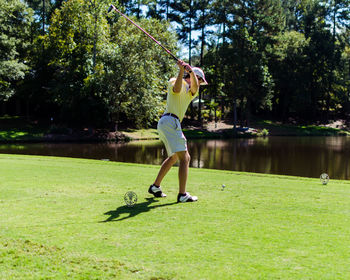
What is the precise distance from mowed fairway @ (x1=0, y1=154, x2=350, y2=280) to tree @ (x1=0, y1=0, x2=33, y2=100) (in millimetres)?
40373

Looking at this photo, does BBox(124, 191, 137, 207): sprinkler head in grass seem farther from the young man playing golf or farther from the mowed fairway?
the young man playing golf

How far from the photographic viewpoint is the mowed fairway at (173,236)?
12.8 feet

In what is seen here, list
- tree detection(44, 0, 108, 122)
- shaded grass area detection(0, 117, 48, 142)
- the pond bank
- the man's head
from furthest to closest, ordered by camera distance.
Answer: tree detection(44, 0, 108, 122) → the pond bank → shaded grass area detection(0, 117, 48, 142) → the man's head

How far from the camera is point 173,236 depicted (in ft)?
15.9

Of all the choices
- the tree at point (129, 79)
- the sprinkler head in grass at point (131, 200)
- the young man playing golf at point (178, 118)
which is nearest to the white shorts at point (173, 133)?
the young man playing golf at point (178, 118)

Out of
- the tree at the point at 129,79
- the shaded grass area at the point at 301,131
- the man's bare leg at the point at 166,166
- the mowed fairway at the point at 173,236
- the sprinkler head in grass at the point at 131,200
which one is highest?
the tree at the point at 129,79

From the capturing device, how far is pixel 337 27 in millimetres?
71375

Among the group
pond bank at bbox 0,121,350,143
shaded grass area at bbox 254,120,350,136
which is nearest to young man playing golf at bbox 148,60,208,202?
pond bank at bbox 0,121,350,143

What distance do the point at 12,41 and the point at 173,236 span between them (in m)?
46.7

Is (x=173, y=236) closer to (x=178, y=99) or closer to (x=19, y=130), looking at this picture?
(x=178, y=99)

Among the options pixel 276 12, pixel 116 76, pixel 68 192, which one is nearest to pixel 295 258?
pixel 68 192

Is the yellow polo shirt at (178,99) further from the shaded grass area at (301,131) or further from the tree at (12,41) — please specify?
the shaded grass area at (301,131)

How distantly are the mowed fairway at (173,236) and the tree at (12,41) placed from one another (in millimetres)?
40373

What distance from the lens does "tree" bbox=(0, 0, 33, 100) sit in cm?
4450
